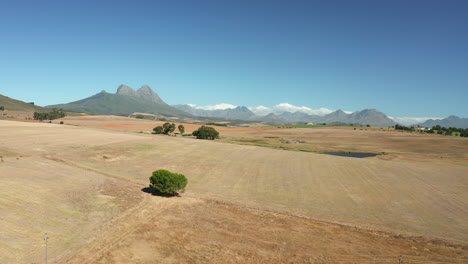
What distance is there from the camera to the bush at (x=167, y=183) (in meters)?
29.2

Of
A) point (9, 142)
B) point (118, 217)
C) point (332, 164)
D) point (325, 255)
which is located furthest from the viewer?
point (9, 142)

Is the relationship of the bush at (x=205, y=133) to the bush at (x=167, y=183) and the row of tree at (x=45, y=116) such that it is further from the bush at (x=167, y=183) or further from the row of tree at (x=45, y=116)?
the row of tree at (x=45, y=116)

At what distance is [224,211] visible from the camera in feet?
84.4

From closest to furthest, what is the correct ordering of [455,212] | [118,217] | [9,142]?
[118,217], [455,212], [9,142]

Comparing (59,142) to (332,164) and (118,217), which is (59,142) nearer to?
(118,217)

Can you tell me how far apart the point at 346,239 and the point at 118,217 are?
18477mm

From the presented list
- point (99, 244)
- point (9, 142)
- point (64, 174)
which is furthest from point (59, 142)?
point (99, 244)

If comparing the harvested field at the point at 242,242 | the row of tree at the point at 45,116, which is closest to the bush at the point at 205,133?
the harvested field at the point at 242,242

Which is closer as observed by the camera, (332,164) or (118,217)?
(118,217)

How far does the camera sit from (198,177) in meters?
38.5

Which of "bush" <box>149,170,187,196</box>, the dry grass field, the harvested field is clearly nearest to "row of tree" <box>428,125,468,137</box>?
the dry grass field

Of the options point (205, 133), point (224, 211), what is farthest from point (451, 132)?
point (224, 211)

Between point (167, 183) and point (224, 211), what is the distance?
738 cm

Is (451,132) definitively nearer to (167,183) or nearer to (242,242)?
(167,183)
